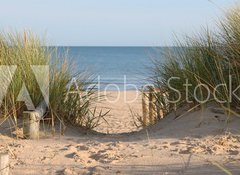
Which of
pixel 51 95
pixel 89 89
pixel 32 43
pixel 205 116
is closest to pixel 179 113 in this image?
pixel 205 116

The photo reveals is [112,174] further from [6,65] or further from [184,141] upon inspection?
[6,65]

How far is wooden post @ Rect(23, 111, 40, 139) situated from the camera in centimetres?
541

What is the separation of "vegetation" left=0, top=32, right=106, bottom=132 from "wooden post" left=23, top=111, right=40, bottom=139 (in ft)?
0.69

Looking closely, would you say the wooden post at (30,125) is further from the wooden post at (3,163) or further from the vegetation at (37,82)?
the wooden post at (3,163)

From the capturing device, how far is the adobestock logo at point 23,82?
5.84m

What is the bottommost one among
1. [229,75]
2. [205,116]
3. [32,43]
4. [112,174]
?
[112,174]

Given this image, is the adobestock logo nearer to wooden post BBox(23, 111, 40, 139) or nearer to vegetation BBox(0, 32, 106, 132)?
vegetation BBox(0, 32, 106, 132)

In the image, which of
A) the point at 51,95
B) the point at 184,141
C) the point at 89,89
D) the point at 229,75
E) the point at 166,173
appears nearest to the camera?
the point at 166,173

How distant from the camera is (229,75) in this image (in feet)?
18.3

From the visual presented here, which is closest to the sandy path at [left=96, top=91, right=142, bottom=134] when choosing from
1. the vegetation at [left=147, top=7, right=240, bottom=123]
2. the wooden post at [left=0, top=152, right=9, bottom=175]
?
the vegetation at [left=147, top=7, right=240, bottom=123]

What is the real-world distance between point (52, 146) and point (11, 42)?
196 cm

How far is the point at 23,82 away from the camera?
5898 mm

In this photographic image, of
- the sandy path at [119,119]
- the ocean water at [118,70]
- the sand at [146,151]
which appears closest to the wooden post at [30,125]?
the sand at [146,151]

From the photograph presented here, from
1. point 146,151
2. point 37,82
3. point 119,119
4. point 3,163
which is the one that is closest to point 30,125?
point 37,82
